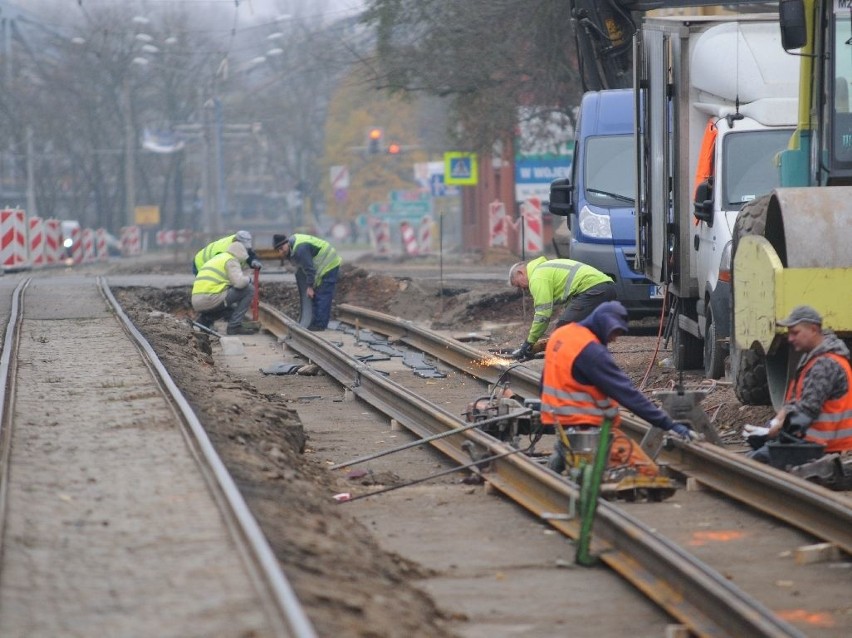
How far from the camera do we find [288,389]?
15.7 meters

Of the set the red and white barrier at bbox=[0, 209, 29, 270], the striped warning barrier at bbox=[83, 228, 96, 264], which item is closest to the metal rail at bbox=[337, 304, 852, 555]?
the red and white barrier at bbox=[0, 209, 29, 270]

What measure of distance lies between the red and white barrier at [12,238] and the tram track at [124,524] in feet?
80.8

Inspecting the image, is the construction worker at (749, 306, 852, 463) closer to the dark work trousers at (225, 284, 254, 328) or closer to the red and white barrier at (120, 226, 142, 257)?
the dark work trousers at (225, 284, 254, 328)

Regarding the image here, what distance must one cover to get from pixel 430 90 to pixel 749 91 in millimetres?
20209

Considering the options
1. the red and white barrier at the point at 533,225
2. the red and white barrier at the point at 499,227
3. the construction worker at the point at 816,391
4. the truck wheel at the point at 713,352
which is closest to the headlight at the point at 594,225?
the truck wheel at the point at 713,352

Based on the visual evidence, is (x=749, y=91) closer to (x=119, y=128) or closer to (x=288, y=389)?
(x=288, y=389)

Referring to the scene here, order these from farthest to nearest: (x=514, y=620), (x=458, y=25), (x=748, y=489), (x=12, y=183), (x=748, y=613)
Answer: (x=12, y=183)
(x=458, y=25)
(x=748, y=489)
(x=514, y=620)
(x=748, y=613)

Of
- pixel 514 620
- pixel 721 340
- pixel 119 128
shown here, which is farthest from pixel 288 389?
pixel 119 128

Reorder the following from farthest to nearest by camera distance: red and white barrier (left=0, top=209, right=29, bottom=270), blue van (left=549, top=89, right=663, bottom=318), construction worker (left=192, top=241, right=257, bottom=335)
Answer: red and white barrier (left=0, top=209, right=29, bottom=270) < construction worker (left=192, top=241, right=257, bottom=335) < blue van (left=549, top=89, right=663, bottom=318)

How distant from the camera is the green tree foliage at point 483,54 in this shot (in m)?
31.2

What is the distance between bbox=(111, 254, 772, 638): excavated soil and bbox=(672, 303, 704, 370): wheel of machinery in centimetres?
24

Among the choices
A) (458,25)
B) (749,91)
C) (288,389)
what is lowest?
(288,389)

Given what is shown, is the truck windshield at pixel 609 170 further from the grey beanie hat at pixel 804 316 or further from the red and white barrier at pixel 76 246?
the red and white barrier at pixel 76 246

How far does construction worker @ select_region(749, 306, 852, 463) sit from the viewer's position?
8953 millimetres
